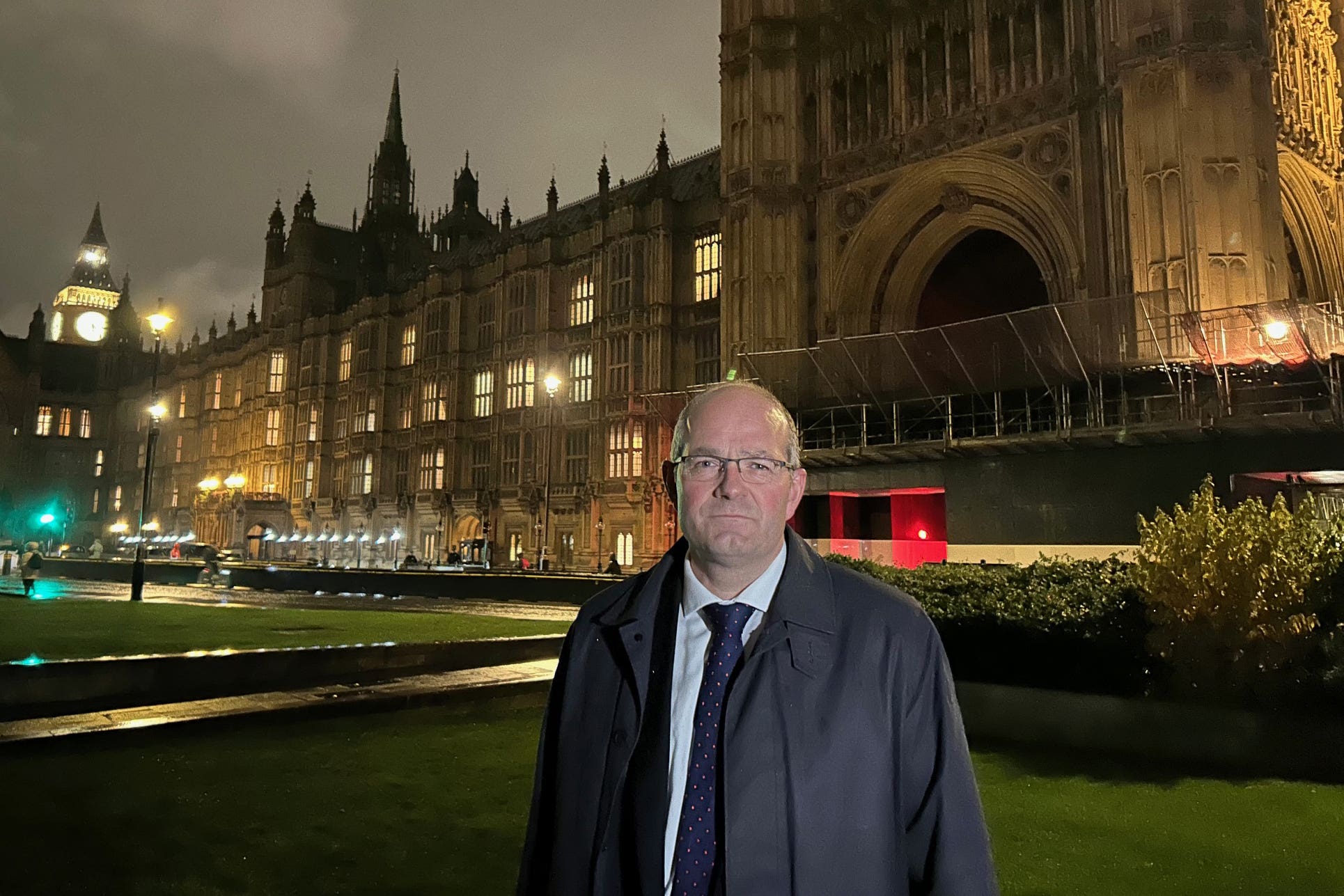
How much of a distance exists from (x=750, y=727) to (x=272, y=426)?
226 feet

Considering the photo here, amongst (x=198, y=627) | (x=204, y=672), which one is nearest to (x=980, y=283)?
(x=198, y=627)

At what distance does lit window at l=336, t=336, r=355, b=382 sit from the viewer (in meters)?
59.5

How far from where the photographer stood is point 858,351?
27.5 meters

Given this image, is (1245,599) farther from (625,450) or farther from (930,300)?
(625,450)

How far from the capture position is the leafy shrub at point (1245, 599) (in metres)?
7.05

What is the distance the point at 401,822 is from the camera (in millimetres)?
5391

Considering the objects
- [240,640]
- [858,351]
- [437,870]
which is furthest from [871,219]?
[437,870]

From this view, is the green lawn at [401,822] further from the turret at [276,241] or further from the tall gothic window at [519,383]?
the turret at [276,241]

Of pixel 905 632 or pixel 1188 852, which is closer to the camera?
pixel 905 632

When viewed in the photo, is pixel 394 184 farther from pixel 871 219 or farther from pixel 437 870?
pixel 437 870

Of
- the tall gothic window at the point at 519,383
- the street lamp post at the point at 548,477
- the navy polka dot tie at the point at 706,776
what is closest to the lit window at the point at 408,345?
the tall gothic window at the point at 519,383

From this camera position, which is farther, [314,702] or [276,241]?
[276,241]

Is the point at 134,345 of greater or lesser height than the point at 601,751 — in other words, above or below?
above

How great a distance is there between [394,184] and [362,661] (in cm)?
7777
